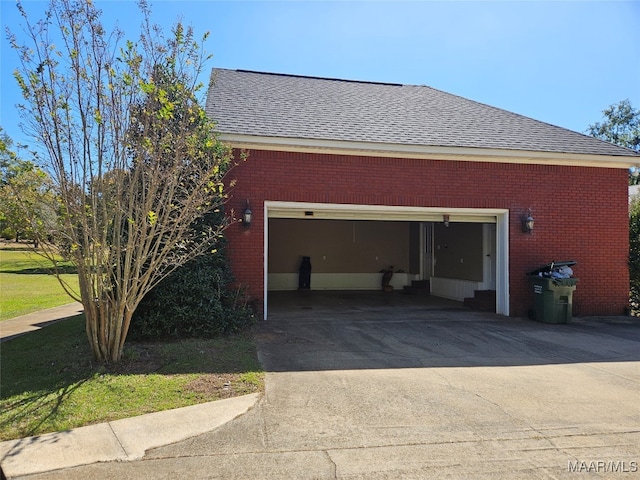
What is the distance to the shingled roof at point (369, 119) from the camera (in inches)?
418

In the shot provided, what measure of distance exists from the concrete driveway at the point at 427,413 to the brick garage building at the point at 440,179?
9.57 feet

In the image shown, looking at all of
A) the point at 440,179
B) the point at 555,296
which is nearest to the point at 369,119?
the point at 440,179

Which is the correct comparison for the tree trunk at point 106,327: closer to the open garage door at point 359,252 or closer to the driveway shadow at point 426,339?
the driveway shadow at point 426,339

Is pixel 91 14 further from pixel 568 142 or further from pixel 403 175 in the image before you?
pixel 568 142

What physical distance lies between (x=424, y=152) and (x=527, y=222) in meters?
3.23

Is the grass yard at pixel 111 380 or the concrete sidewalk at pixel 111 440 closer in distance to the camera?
the concrete sidewalk at pixel 111 440

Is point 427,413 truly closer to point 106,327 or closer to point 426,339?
point 426,339

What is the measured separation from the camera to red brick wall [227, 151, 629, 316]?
401 inches

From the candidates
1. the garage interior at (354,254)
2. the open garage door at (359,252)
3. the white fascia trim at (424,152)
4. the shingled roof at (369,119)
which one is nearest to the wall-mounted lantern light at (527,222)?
the white fascia trim at (424,152)

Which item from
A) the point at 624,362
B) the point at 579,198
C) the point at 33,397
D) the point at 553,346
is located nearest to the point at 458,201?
the point at 579,198

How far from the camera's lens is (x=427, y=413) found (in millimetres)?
4895

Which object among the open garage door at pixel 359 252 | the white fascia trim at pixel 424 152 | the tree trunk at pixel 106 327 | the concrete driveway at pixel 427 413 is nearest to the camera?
the concrete driveway at pixel 427 413

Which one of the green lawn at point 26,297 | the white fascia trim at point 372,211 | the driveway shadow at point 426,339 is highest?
the white fascia trim at point 372,211

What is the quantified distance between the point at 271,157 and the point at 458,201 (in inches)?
187
